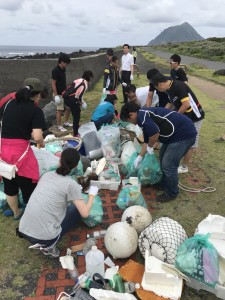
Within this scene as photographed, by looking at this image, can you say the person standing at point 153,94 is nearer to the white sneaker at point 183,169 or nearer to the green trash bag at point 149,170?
the white sneaker at point 183,169

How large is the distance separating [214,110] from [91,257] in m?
7.82

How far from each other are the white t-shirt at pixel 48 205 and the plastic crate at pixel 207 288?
1.34m

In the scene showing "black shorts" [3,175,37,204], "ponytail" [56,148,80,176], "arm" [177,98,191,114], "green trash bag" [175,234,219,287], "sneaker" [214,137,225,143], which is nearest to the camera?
"green trash bag" [175,234,219,287]

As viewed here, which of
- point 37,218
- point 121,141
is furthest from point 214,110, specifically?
point 37,218

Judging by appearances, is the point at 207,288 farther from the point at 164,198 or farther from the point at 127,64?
the point at 127,64

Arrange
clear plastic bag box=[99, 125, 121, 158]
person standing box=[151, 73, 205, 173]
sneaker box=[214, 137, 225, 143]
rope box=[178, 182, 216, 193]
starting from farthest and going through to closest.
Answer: sneaker box=[214, 137, 225, 143] → clear plastic bag box=[99, 125, 121, 158] → rope box=[178, 182, 216, 193] → person standing box=[151, 73, 205, 173]

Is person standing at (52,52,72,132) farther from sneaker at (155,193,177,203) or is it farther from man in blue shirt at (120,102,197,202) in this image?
sneaker at (155,193,177,203)

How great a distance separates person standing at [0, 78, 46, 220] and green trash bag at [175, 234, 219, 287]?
76.9 inches

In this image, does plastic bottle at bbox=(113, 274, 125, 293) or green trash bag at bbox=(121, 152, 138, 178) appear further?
green trash bag at bbox=(121, 152, 138, 178)

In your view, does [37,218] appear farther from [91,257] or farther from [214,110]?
[214,110]

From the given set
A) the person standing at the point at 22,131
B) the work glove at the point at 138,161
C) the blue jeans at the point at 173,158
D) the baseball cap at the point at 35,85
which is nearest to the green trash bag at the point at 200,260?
the blue jeans at the point at 173,158

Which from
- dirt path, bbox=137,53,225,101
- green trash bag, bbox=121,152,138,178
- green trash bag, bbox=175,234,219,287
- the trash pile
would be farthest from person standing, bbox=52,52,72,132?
dirt path, bbox=137,53,225,101

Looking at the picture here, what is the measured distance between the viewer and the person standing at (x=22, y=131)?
129 inches

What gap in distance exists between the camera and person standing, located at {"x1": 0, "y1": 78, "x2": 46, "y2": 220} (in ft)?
10.8
